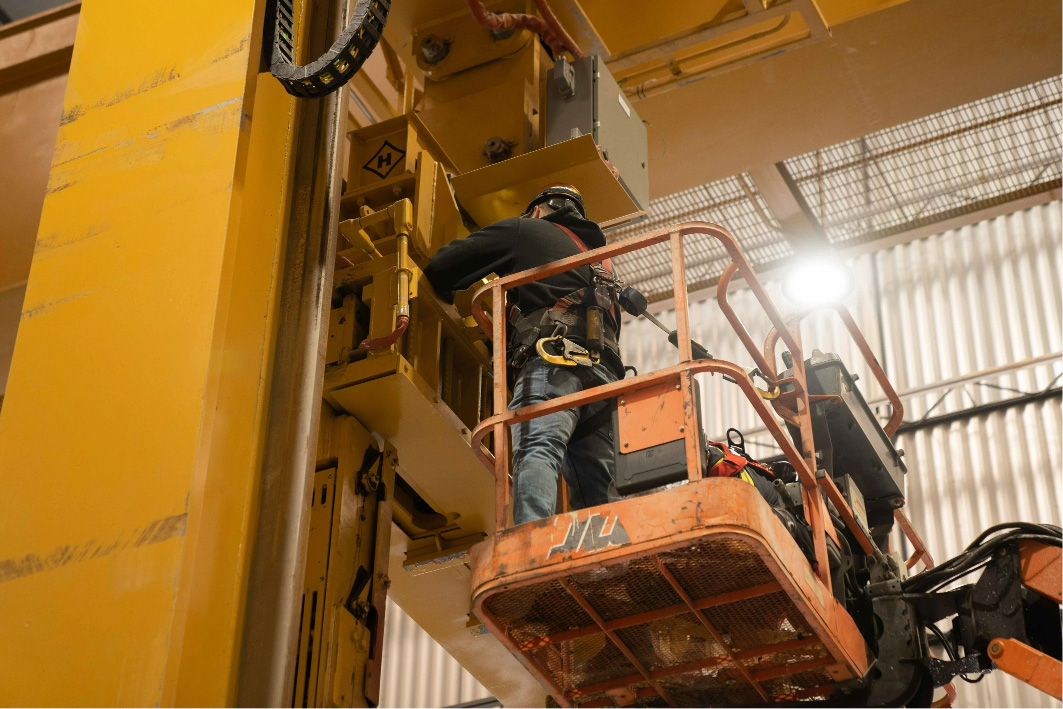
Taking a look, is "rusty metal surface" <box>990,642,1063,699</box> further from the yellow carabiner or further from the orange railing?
the yellow carabiner

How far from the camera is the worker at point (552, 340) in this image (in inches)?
227

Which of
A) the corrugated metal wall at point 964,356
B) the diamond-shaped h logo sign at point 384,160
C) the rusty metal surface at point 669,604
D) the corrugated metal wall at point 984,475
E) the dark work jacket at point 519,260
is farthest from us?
the corrugated metal wall at point 964,356

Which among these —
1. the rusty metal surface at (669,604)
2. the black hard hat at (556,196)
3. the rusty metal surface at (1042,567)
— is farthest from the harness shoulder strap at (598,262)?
the rusty metal surface at (1042,567)

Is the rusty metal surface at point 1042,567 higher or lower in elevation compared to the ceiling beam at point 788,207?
lower

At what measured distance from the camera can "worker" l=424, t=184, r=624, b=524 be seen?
576 cm

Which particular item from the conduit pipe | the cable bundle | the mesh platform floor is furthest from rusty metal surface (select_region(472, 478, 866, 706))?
the conduit pipe

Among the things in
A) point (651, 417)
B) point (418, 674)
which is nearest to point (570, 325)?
point (651, 417)

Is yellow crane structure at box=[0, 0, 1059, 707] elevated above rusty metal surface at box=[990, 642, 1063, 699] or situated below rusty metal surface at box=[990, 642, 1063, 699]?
above

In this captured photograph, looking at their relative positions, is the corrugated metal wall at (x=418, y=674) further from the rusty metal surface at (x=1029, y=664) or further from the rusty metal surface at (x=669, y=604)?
the rusty metal surface at (x=1029, y=664)

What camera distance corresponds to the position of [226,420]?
5266 mm

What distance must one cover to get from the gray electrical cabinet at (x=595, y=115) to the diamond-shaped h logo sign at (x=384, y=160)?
3.66 ft

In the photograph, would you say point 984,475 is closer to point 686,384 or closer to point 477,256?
point 477,256

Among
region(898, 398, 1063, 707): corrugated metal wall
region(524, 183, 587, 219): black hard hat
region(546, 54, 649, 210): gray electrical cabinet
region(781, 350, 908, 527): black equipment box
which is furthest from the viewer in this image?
region(898, 398, 1063, 707): corrugated metal wall

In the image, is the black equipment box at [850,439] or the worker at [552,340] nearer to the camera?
the worker at [552,340]
